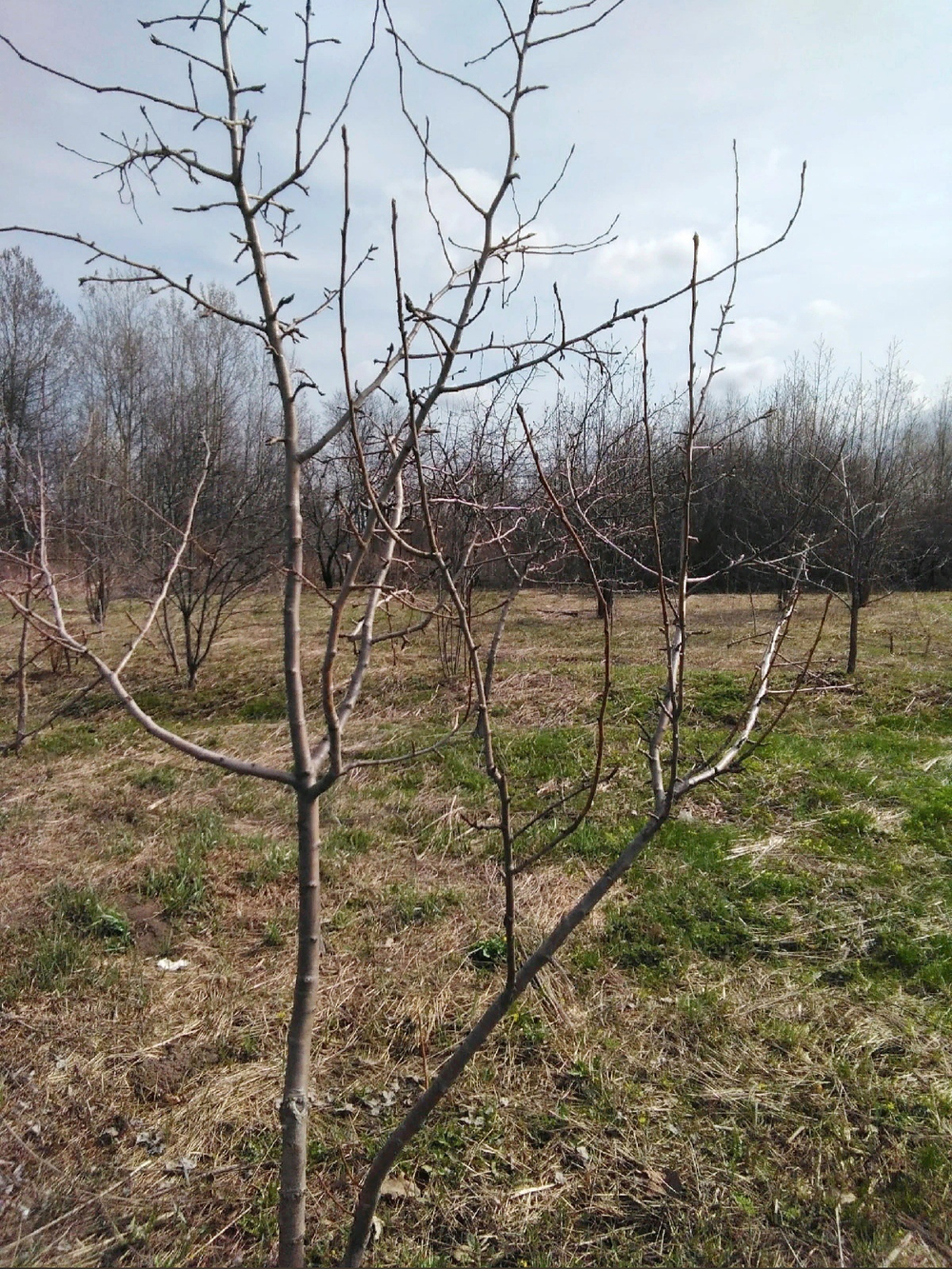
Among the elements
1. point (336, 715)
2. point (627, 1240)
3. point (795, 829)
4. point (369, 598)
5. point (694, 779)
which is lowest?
point (627, 1240)

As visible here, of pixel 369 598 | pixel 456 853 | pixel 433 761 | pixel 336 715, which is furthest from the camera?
pixel 433 761

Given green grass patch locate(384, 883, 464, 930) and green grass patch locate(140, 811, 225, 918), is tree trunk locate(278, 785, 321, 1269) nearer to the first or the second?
green grass patch locate(384, 883, 464, 930)

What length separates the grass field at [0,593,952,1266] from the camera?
2318 mm

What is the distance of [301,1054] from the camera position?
1650mm

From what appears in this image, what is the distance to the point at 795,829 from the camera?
191 inches

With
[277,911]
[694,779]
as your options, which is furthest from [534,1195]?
[277,911]

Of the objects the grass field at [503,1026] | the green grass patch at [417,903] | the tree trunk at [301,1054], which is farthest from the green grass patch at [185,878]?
the tree trunk at [301,1054]

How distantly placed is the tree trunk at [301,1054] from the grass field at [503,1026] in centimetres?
67

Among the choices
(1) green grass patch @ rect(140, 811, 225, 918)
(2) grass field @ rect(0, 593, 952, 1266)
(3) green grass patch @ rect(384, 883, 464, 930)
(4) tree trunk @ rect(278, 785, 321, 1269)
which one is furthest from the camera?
(1) green grass patch @ rect(140, 811, 225, 918)

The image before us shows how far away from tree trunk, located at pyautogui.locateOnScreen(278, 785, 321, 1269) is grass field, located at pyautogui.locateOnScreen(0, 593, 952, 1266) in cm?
67

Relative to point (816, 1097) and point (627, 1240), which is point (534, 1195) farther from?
point (816, 1097)

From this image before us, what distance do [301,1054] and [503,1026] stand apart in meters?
1.72

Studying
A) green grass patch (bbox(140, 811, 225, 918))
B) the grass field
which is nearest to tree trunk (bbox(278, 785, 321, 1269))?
the grass field

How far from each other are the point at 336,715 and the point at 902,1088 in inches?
100
